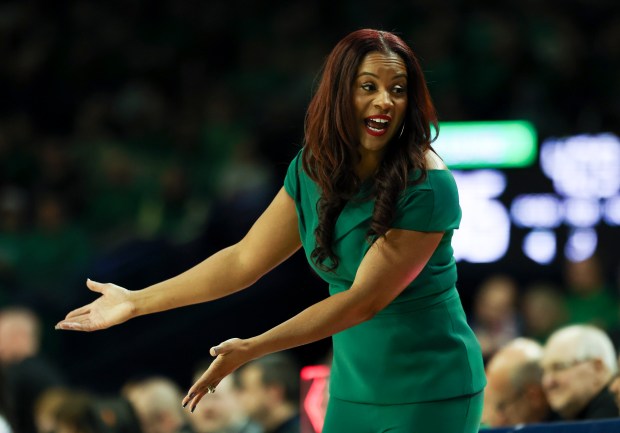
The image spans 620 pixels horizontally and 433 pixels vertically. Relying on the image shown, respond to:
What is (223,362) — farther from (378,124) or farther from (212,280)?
(378,124)

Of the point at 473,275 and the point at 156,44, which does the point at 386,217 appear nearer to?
the point at 473,275

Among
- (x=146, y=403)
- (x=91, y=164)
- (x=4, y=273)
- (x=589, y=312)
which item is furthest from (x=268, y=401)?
(x=91, y=164)

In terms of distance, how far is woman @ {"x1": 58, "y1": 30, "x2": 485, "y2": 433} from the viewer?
277cm

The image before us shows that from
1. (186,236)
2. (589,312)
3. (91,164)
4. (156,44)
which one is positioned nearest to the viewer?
(589,312)

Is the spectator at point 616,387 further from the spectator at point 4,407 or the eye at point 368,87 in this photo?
the spectator at point 4,407

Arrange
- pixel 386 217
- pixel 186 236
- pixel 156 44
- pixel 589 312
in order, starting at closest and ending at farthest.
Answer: pixel 386 217
pixel 589 312
pixel 186 236
pixel 156 44

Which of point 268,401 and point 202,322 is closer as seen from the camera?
point 268,401

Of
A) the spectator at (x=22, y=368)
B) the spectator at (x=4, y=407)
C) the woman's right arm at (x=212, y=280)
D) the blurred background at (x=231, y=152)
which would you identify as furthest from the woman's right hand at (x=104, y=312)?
the blurred background at (x=231, y=152)

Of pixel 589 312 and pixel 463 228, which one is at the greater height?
pixel 463 228

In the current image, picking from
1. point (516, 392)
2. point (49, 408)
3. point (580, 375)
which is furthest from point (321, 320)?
point (49, 408)

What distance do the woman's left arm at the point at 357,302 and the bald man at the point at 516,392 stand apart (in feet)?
5.33

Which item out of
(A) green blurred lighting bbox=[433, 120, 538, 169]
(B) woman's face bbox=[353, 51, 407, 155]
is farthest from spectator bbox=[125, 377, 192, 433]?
(A) green blurred lighting bbox=[433, 120, 538, 169]

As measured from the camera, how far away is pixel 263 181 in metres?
7.71

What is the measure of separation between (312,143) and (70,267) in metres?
5.37
